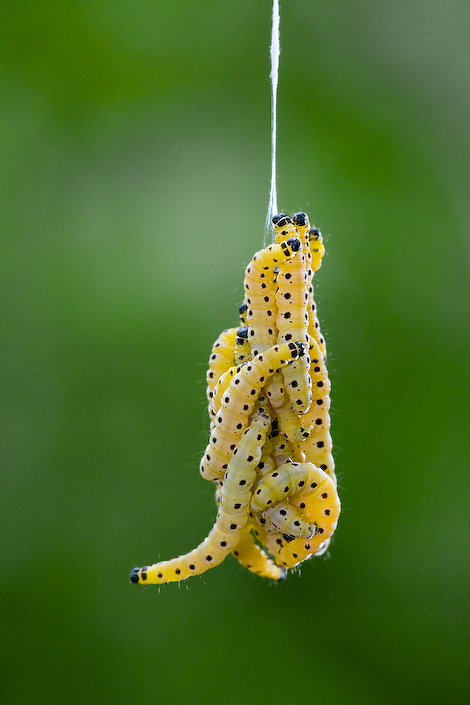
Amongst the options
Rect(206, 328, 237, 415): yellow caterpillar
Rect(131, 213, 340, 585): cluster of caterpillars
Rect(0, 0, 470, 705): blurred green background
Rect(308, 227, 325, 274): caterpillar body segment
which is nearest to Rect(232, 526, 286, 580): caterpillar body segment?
Rect(131, 213, 340, 585): cluster of caterpillars

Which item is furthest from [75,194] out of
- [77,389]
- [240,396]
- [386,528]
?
[386,528]

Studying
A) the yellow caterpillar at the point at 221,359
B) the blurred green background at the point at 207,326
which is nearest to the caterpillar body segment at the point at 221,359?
the yellow caterpillar at the point at 221,359

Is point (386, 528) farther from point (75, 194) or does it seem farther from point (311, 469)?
point (75, 194)

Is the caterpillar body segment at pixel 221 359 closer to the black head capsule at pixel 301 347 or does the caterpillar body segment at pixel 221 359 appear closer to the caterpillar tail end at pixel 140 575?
the black head capsule at pixel 301 347

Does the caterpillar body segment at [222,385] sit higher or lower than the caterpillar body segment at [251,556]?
higher

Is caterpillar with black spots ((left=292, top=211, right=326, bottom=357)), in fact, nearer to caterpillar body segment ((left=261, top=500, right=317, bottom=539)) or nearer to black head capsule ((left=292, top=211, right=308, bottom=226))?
black head capsule ((left=292, top=211, right=308, bottom=226))

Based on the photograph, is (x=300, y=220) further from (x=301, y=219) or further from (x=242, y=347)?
(x=242, y=347)
